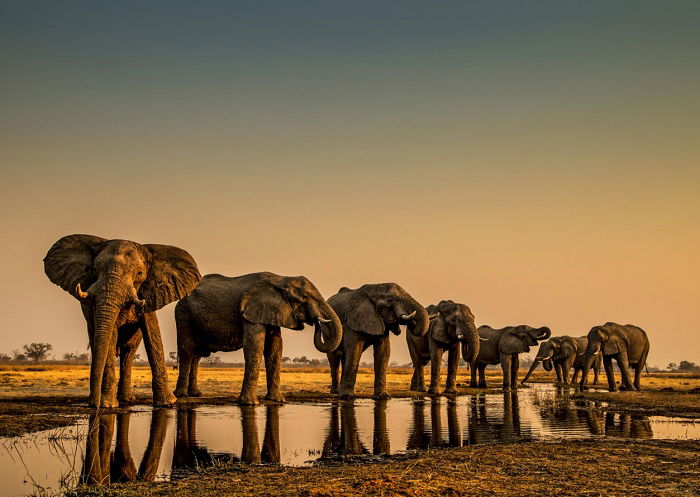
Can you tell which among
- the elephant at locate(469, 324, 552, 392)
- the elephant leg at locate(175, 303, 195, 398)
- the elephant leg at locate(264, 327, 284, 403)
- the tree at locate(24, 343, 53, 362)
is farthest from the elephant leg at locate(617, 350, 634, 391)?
the tree at locate(24, 343, 53, 362)

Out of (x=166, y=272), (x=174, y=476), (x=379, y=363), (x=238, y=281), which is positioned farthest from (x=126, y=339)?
(x=174, y=476)

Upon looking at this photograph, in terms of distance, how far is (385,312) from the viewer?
90.0 ft

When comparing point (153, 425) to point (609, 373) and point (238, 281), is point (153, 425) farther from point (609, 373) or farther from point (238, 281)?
point (609, 373)

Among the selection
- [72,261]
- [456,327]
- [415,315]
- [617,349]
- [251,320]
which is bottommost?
[617,349]

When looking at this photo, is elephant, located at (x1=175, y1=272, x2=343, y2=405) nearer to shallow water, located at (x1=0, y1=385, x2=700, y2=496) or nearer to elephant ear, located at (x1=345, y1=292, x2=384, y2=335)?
shallow water, located at (x1=0, y1=385, x2=700, y2=496)

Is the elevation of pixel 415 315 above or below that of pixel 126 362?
above

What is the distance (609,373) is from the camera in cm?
3753

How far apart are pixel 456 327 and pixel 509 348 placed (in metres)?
9.58

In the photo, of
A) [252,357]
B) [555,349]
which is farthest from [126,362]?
[555,349]

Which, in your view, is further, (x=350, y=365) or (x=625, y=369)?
(x=625, y=369)

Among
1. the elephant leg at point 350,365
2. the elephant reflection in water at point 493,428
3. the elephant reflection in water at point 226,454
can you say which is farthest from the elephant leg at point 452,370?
the elephant reflection in water at point 226,454

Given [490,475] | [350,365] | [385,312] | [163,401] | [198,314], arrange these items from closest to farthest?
[490,475]
[163,401]
[198,314]
[350,365]
[385,312]

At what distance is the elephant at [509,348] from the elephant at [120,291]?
22.8 m

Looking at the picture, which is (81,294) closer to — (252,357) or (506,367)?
(252,357)
